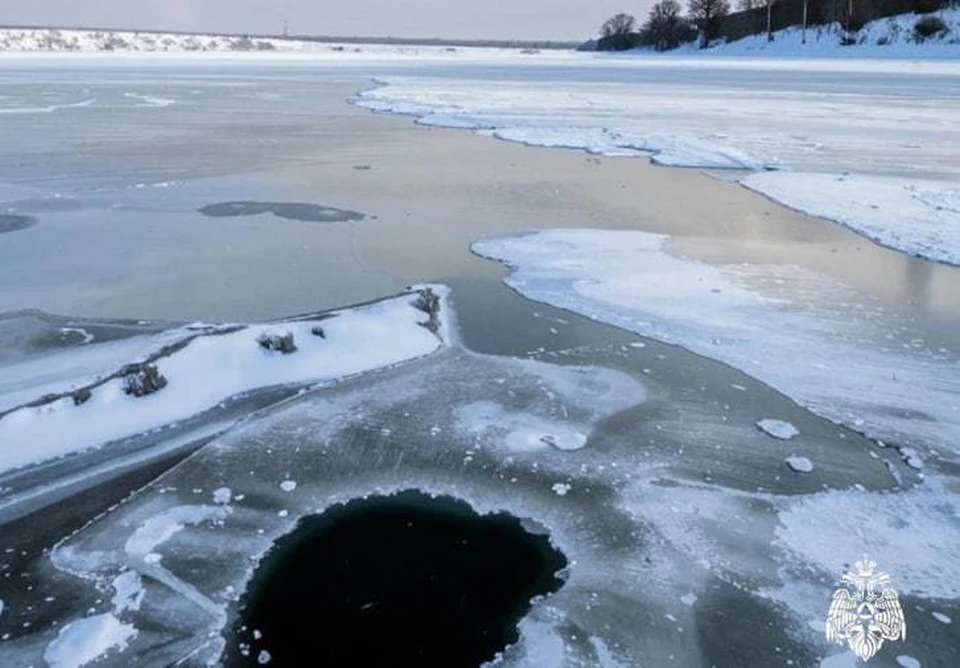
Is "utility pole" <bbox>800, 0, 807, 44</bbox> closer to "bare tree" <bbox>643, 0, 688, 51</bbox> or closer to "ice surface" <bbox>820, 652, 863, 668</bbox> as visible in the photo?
"bare tree" <bbox>643, 0, 688, 51</bbox>

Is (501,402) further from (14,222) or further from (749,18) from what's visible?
(749,18)

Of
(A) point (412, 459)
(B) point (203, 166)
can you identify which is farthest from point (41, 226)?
(A) point (412, 459)

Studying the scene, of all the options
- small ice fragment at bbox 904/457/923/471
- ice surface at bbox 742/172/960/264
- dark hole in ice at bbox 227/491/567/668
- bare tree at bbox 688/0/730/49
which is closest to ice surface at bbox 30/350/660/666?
dark hole in ice at bbox 227/491/567/668

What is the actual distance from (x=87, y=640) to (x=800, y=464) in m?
3.08

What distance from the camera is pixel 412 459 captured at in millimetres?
3797

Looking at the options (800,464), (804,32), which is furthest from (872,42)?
(800,464)

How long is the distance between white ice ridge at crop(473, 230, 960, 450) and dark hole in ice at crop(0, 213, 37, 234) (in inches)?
181

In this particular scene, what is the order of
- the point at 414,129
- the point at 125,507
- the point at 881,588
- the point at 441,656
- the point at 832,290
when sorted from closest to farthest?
the point at 441,656
the point at 881,588
the point at 125,507
the point at 832,290
the point at 414,129

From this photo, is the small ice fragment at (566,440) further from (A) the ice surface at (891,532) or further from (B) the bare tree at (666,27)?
(B) the bare tree at (666,27)

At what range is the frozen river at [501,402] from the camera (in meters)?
2.84

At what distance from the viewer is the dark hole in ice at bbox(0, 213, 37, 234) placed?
7.68m

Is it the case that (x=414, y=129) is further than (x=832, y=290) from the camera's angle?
Yes

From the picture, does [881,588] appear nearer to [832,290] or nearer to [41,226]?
[832,290]

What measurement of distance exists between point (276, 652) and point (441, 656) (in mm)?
546
